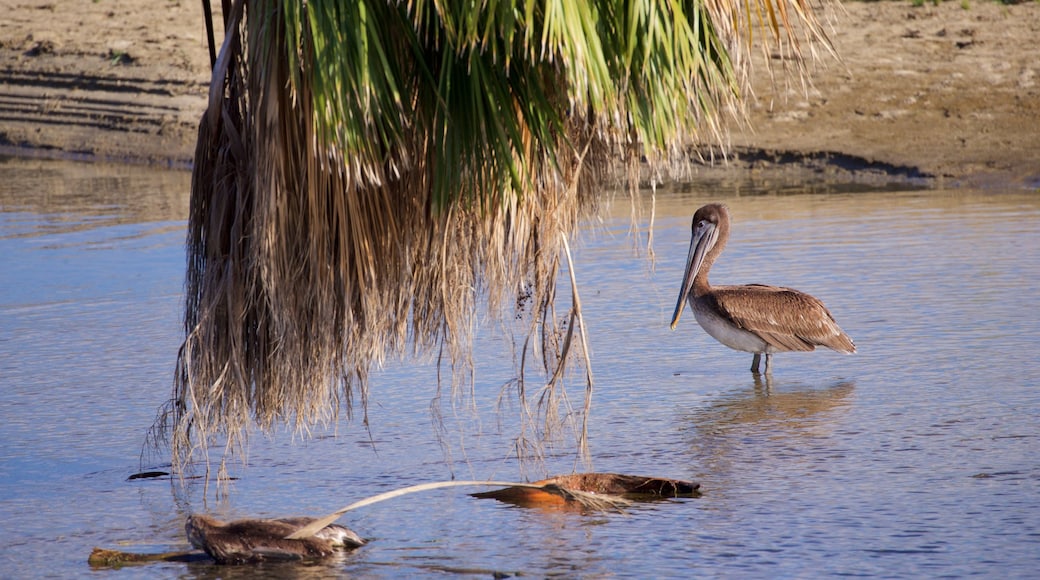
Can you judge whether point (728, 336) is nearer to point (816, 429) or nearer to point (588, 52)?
point (816, 429)

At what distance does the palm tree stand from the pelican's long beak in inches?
134

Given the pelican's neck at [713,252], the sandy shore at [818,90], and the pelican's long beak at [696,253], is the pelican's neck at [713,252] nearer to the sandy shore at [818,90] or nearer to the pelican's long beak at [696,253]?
the pelican's long beak at [696,253]

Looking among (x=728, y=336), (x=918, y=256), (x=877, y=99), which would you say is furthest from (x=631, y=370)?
(x=877, y=99)

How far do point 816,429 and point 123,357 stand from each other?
451cm

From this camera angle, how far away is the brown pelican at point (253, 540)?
5.35m

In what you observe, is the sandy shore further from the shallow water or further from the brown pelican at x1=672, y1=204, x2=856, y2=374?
the brown pelican at x1=672, y1=204, x2=856, y2=374

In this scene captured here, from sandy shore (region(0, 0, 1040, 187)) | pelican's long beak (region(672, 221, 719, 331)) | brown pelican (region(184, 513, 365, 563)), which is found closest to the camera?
brown pelican (region(184, 513, 365, 563))

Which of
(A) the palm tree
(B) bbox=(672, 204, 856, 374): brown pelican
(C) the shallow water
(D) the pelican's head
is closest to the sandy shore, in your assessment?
(C) the shallow water

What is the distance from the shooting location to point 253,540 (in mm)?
5391

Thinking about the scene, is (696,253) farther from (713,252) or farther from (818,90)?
(818,90)

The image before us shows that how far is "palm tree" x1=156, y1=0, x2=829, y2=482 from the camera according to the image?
170 inches

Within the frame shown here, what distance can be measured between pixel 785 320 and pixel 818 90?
8.05 meters

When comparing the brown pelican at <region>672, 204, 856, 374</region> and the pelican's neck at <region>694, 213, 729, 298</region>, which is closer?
the brown pelican at <region>672, 204, 856, 374</region>

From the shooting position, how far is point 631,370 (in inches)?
329
